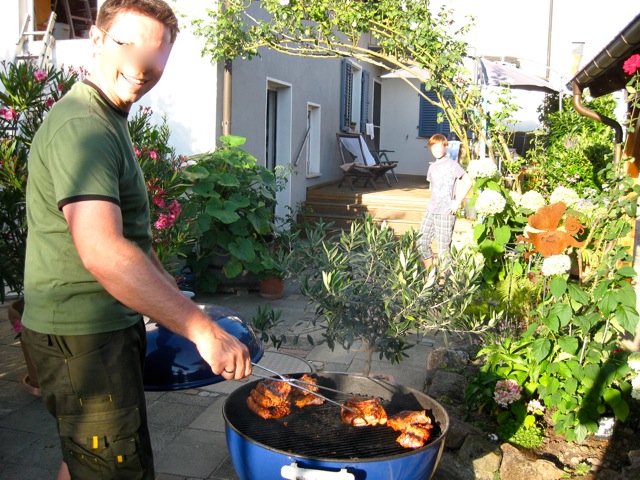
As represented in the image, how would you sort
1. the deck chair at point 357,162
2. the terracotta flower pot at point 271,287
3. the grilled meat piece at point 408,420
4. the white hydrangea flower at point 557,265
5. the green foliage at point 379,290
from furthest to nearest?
the deck chair at point 357,162
the terracotta flower pot at point 271,287
the white hydrangea flower at point 557,265
the green foliage at point 379,290
the grilled meat piece at point 408,420

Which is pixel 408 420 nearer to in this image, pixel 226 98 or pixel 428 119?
pixel 226 98

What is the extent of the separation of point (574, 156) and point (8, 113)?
26.6 feet

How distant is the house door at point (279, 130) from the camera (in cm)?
1038

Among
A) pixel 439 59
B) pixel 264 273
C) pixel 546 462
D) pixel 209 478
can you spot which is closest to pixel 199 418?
pixel 209 478

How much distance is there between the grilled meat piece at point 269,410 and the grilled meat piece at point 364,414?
25 cm

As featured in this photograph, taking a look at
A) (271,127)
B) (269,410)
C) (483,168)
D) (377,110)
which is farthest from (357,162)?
(269,410)

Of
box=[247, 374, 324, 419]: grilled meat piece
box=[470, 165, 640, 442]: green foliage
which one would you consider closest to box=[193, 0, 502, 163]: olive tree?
box=[470, 165, 640, 442]: green foliage

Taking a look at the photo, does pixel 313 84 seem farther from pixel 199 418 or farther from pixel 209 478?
pixel 209 478

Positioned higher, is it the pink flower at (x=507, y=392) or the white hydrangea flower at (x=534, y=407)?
the pink flower at (x=507, y=392)

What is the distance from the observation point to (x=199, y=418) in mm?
4039

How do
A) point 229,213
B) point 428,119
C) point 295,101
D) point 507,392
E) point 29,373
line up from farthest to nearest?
point 428,119
point 295,101
point 229,213
point 29,373
point 507,392

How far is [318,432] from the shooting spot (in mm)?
2570

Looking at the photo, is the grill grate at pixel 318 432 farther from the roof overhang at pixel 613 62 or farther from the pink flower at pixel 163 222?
the roof overhang at pixel 613 62

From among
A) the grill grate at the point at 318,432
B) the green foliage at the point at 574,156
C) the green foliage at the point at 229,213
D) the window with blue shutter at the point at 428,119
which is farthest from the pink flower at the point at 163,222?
the window with blue shutter at the point at 428,119
